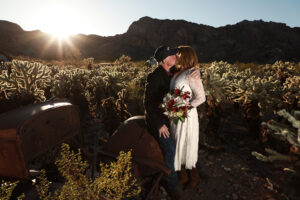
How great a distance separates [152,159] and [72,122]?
6.06 feet

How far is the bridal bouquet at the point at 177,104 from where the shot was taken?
301 centimetres

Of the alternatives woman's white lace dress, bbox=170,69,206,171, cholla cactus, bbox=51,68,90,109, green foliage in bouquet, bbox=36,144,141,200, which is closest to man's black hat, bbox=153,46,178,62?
woman's white lace dress, bbox=170,69,206,171

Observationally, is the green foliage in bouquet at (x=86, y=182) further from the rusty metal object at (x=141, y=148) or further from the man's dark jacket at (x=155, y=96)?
the man's dark jacket at (x=155, y=96)

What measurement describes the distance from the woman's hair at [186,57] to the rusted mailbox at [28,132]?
2.28 metres

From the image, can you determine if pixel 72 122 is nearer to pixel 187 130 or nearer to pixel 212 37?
pixel 187 130

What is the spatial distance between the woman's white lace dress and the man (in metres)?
0.12

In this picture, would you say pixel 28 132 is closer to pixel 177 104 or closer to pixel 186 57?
pixel 177 104

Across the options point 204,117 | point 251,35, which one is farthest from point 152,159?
point 251,35

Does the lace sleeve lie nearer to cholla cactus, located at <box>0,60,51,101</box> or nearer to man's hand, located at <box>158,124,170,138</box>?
man's hand, located at <box>158,124,170,138</box>

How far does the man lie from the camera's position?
311cm

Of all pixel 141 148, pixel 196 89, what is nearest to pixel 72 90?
pixel 141 148

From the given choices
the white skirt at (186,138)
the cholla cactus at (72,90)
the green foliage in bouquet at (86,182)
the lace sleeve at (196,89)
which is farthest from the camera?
the cholla cactus at (72,90)

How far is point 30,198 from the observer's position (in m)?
2.67

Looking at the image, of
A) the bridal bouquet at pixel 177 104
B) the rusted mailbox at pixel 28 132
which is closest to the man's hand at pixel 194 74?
the bridal bouquet at pixel 177 104
